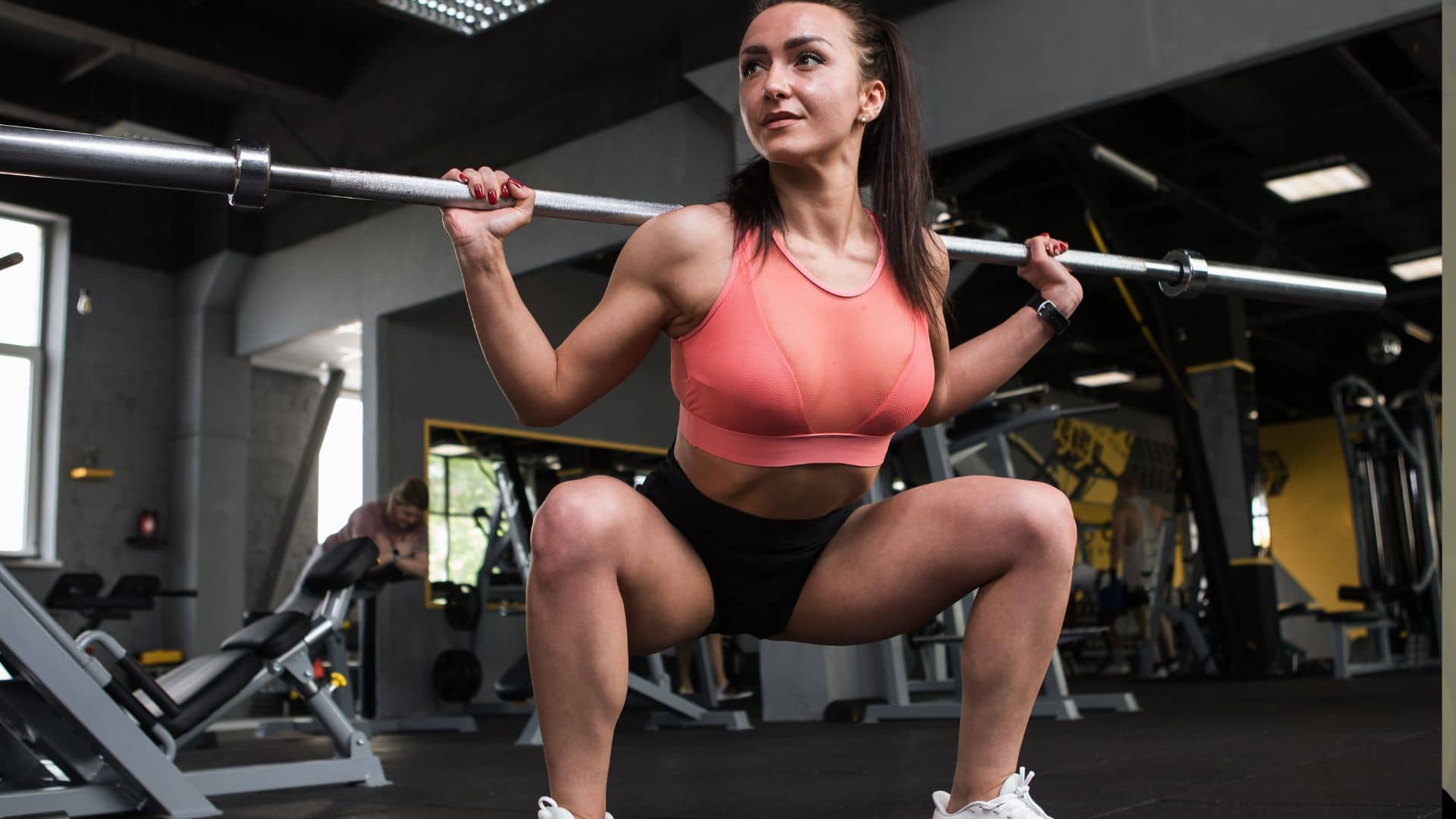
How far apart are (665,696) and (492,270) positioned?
12.3 ft

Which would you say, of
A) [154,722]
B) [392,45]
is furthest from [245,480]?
[154,722]

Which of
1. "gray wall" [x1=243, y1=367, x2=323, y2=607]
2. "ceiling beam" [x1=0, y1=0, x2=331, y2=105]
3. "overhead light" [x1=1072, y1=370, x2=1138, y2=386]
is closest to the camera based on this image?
"ceiling beam" [x1=0, y1=0, x2=331, y2=105]

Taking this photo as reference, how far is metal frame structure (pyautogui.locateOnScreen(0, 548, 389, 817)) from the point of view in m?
2.20

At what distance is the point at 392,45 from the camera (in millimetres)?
6949

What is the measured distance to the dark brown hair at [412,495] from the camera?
211 inches

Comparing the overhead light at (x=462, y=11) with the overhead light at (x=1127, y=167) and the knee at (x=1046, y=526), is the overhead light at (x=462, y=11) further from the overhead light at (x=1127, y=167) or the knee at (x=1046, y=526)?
the knee at (x=1046, y=526)

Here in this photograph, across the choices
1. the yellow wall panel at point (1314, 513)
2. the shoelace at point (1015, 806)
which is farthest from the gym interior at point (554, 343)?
the yellow wall panel at point (1314, 513)

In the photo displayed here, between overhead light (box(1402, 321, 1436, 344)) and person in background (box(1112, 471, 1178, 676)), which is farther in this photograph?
overhead light (box(1402, 321, 1436, 344))

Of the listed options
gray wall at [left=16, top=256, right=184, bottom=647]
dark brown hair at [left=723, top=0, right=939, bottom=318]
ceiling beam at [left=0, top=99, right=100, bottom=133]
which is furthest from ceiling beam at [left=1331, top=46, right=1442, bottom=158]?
gray wall at [left=16, top=256, right=184, bottom=647]

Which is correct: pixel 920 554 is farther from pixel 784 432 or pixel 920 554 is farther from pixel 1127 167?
pixel 1127 167

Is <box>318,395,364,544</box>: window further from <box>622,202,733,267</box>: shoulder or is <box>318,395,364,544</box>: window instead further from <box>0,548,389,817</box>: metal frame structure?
<box>622,202,733,267</box>: shoulder

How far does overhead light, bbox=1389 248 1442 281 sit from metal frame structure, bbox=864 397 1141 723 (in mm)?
5552

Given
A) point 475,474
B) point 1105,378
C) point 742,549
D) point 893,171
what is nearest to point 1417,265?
point 1105,378

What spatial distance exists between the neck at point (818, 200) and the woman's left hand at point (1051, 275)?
1.02 feet
